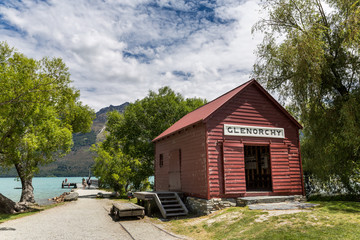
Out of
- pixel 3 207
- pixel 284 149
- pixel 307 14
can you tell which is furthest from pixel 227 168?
pixel 3 207

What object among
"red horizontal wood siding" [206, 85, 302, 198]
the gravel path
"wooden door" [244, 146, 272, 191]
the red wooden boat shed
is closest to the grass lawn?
the gravel path

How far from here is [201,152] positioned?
44.1ft

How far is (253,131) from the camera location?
14227mm

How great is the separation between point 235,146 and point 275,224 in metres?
5.49

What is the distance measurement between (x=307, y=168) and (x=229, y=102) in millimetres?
7545

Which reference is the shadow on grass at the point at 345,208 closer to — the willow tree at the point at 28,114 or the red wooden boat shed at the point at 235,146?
the red wooden boat shed at the point at 235,146

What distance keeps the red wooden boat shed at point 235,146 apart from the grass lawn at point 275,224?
77.2 inches

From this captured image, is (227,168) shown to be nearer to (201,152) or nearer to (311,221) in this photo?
(201,152)

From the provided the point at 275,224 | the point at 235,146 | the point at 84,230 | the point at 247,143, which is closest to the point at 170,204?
the point at 235,146

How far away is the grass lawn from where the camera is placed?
24.5ft

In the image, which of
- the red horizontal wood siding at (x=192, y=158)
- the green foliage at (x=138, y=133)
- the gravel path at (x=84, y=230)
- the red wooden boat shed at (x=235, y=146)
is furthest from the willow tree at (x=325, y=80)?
the green foliage at (x=138, y=133)

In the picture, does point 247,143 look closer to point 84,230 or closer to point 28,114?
point 84,230

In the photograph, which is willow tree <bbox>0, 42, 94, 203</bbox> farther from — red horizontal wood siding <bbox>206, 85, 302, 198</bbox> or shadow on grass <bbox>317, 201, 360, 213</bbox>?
shadow on grass <bbox>317, 201, 360, 213</bbox>

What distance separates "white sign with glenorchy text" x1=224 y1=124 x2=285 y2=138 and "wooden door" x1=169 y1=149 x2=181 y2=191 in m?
3.95
